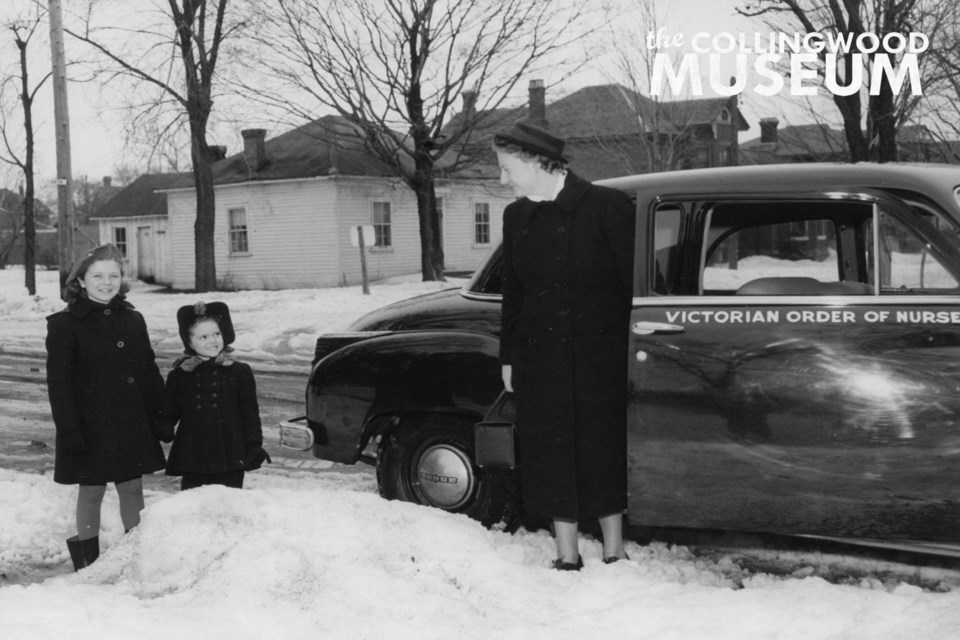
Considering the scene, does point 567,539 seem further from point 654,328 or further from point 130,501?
point 130,501

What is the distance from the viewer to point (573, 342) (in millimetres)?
4707

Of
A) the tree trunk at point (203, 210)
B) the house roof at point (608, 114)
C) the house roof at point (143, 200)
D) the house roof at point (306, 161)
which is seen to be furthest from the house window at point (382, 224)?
the house roof at point (143, 200)

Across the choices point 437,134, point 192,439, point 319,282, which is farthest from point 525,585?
point 319,282

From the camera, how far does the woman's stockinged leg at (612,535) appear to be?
16.0ft

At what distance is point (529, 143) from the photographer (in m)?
4.71

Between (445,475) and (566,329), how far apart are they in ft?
3.74

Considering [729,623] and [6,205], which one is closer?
[729,623]

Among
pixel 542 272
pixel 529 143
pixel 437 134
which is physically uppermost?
pixel 437 134

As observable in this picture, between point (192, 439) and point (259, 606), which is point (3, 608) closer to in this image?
point (259, 606)

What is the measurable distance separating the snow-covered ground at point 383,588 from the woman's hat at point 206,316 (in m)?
0.90

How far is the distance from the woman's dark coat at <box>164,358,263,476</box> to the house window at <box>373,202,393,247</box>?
2970 cm

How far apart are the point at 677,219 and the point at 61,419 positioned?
295cm

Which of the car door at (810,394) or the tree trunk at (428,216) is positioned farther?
the tree trunk at (428,216)

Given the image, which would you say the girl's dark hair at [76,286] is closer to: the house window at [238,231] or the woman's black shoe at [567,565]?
the woman's black shoe at [567,565]
